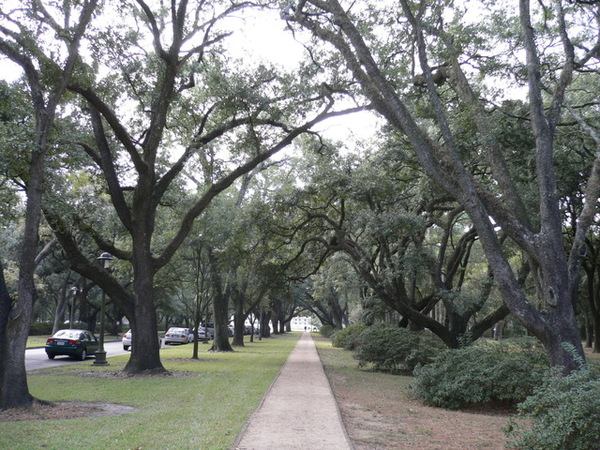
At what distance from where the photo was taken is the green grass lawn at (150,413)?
6.34 meters

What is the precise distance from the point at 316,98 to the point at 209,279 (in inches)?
449

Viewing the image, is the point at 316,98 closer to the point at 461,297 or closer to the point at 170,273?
the point at 461,297

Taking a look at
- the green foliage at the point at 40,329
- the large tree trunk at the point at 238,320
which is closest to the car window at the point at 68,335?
the large tree trunk at the point at 238,320

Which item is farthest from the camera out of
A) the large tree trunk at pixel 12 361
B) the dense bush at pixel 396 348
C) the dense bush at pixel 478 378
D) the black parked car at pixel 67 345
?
the black parked car at pixel 67 345

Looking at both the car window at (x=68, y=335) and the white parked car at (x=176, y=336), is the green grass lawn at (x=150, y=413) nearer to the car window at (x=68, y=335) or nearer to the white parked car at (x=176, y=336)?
the car window at (x=68, y=335)

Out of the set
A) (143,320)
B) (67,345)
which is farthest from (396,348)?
(67,345)

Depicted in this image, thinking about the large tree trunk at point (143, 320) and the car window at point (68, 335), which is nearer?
the large tree trunk at point (143, 320)

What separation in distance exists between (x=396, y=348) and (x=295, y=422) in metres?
10.4

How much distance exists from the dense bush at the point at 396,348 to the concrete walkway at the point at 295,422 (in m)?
5.96

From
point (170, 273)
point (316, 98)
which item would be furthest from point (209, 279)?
point (316, 98)

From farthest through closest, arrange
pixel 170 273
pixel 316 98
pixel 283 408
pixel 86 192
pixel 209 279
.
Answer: pixel 170 273
pixel 209 279
pixel 86 192
pixel 316 98
pixel 283 408

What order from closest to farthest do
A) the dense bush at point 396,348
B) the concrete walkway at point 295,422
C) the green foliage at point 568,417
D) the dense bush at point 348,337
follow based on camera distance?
1. the green foliage at point 568,417
2. the concrete walkway at point 295,422
3. the dense bush at point 396,348
4. the dense bush at point 348,337

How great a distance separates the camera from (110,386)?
12297 millimetres

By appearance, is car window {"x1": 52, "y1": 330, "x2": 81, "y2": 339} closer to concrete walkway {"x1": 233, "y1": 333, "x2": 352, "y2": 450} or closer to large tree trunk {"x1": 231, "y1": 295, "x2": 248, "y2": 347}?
large tree trunk {"x1": 231, "y1": 295, "x2": 248, "y2": 347}
